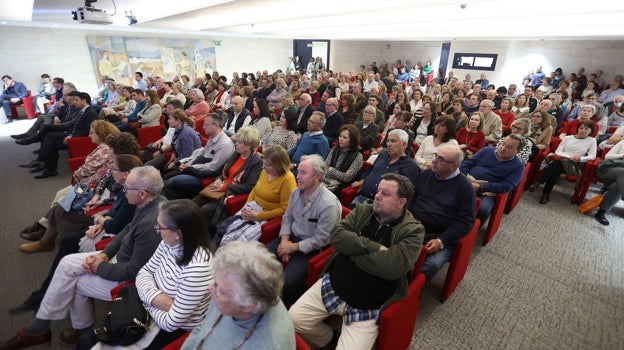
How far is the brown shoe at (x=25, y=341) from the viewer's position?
1.87 m

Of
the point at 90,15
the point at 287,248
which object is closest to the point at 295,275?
the point at 287,248

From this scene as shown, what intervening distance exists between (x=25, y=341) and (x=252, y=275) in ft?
6.30

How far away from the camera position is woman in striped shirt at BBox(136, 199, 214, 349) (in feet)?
4.73

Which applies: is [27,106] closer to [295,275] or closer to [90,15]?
[90,15]

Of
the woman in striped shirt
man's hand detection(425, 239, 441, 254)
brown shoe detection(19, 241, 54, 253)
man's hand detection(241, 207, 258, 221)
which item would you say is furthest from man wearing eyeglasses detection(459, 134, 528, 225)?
brown shoe detection(19, 241, 54, 253)

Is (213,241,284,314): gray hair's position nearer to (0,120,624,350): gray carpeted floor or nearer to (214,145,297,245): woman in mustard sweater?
(214,145,297,245): woman in mustard sweater

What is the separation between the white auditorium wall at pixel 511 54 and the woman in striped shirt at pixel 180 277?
14.1 m

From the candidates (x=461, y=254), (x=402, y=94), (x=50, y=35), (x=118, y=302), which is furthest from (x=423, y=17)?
(x=50, y=35)

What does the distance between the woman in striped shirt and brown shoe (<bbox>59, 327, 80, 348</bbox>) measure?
875 millimetres

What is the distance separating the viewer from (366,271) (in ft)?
5.45

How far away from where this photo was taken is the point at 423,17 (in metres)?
6.34

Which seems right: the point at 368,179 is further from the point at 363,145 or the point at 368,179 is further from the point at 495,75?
the point at 495,75

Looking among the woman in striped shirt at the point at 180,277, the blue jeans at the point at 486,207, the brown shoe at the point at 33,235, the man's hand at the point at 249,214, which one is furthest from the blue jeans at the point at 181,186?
the blue jeans at the point at 486,207

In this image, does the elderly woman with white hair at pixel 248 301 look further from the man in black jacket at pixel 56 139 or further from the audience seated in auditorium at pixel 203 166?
the man in black jacket at pixel 56 139
